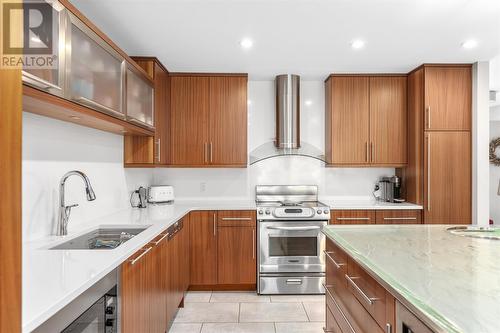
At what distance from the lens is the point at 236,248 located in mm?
3480

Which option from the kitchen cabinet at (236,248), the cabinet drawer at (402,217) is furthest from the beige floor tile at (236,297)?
the cabinet drawer at (402,217)

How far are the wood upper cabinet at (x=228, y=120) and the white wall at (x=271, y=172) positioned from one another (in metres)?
0.35

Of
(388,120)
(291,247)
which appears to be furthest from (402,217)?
(291,247)

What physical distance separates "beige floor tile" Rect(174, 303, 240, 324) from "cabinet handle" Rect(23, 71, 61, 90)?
7.34 ft

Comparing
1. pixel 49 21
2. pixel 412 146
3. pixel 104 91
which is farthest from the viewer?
pixel 412 146

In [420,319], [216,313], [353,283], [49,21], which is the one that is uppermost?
[49,21]

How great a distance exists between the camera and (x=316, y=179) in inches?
162

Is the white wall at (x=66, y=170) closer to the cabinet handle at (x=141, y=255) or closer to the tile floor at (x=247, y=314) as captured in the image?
the cabinet handle at (x=141, y=255)

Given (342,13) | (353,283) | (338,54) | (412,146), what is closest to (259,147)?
(338,54)

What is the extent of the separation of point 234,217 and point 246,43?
177cm

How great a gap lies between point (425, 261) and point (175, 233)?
6.55 ft

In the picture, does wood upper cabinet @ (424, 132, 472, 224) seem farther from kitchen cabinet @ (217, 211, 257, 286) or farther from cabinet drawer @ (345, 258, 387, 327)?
cabinet drawer @ (345, 258, 387, 327)

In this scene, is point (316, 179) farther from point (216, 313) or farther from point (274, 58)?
point (216, 313)

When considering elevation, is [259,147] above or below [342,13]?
below
